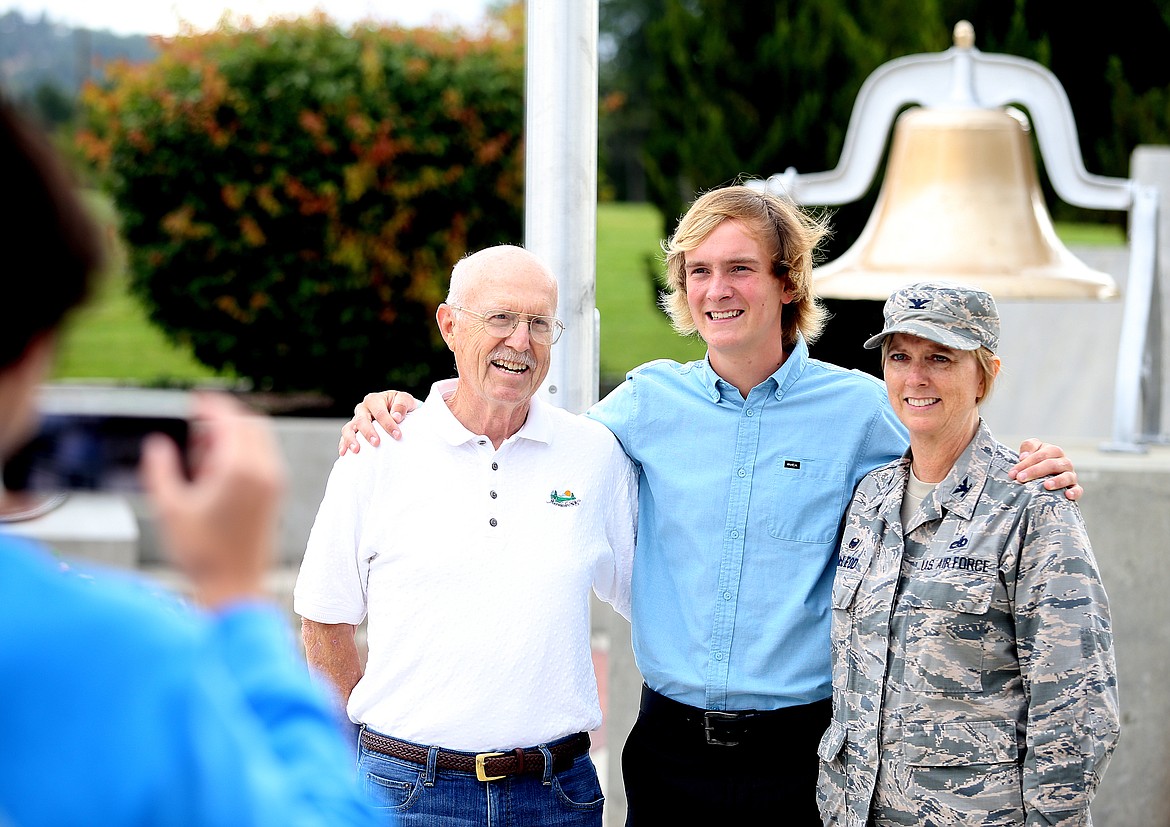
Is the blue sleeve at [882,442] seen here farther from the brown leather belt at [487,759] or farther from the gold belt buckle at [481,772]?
the gold belt buckle at [481,772]

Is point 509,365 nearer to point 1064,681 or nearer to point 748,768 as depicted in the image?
point 748,768

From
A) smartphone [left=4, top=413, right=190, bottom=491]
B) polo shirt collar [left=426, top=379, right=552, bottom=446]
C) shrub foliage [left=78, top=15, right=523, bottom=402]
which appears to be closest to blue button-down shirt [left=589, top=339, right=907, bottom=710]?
polo shirt collar [left=426, top=379, right=552, bottom=446]

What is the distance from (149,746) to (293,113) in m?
7.82

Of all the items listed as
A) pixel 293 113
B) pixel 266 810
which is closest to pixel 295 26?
pixel 293 113

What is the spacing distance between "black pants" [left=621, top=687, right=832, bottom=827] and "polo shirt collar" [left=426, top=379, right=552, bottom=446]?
2.20ft

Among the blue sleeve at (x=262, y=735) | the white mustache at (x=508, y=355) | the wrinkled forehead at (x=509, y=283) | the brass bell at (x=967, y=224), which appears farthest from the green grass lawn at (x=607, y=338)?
the blue sleeve at (x=262, y=735)

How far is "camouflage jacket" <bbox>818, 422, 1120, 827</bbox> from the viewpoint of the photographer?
91.9 inches

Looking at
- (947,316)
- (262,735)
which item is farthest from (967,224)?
(262,735)

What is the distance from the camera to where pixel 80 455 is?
1.04 m

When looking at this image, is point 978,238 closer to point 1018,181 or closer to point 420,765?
point 1018,181

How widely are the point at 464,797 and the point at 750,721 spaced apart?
0.61 meters

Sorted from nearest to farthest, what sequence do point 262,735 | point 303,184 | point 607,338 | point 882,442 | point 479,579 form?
1. point 262,735
2. point 479,579
3. point 882,442
4. point 303,184
5. point 607,338

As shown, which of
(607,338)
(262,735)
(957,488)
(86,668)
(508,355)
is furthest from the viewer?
(607,338)

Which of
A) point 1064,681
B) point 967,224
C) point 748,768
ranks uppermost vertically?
point 967,224
